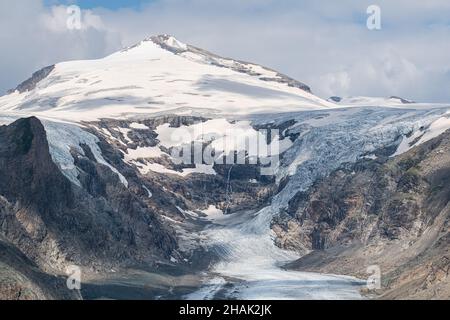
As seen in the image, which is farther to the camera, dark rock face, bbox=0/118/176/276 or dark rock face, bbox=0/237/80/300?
dark rock face, bbox=0/118/176/276

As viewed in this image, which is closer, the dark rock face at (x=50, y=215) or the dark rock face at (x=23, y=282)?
the dark rock face at (x=23, y=282)

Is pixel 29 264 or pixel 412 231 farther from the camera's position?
pixel 412 231

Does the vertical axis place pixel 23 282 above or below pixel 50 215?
above

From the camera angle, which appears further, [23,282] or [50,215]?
[50,215]

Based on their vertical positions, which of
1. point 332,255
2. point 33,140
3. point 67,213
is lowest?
point 332,255

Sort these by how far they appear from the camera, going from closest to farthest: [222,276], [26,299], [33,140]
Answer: [26,299] → [33,140] → [222,276]
